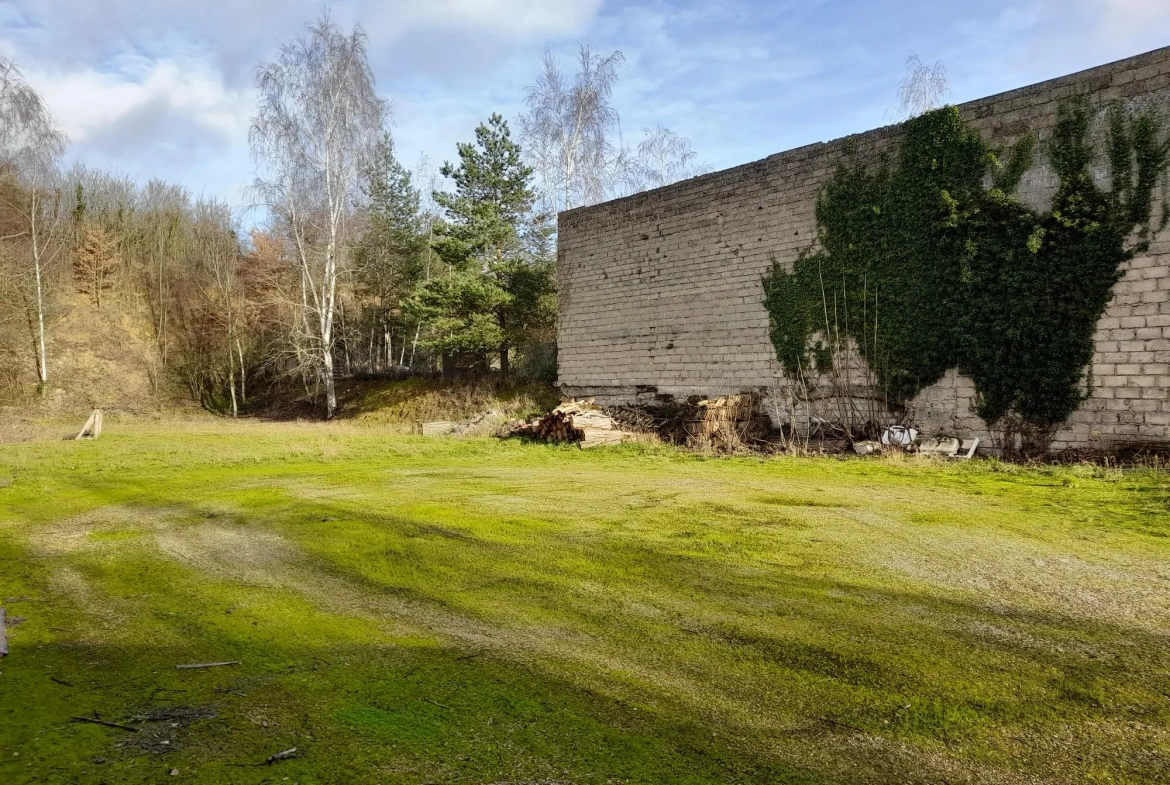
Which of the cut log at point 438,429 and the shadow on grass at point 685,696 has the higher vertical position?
the shadow on grass at point 685,696

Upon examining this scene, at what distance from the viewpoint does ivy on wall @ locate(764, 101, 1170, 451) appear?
7.89 metres

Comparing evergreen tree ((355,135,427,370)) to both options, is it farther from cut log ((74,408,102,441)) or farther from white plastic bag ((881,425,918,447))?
white plastic bag ((881,425,918,447))

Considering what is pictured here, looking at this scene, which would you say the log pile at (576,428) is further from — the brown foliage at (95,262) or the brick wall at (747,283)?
the brown foliage at (95,262)

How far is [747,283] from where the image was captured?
1150 cm

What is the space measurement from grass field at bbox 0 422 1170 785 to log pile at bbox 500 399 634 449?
228 inches

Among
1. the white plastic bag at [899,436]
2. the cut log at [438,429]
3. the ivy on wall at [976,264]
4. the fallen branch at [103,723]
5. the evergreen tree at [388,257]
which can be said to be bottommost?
the cut log at [438,429]

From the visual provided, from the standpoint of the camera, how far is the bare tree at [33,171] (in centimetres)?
1873

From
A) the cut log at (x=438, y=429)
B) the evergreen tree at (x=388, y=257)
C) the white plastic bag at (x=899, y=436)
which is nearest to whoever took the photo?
the white plastic bag at (x=899, y=436)

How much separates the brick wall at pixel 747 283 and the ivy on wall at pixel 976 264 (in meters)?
0.19

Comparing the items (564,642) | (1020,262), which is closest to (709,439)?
(1020,262)

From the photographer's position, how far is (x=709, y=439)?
34.6 ft

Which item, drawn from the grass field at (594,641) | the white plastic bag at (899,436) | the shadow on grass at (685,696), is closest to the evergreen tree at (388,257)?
the white plastic bag at (899,436)

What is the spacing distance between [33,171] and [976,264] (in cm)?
2549

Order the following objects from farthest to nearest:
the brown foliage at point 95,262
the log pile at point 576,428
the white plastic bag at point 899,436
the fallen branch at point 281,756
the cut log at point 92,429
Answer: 1. the brown foliage at point 95,262
2. the cut log at point 92,429
3. the log pile at point 576,428
4. the white plastic bag at point 899,436
5. the fallen branch at point 281,756
